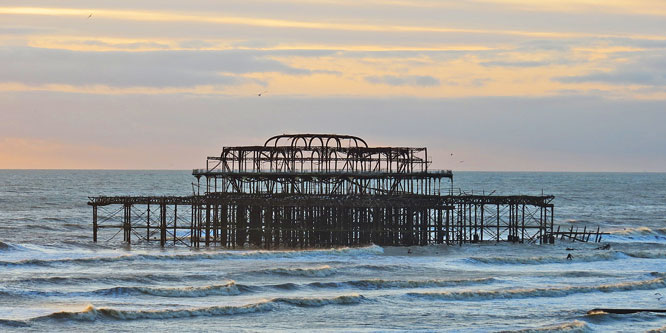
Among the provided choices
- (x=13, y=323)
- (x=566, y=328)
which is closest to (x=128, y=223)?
(x=13, y=323)

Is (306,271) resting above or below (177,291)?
above

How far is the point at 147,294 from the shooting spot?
50.6m

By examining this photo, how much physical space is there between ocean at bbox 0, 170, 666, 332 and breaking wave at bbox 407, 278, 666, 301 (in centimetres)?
10

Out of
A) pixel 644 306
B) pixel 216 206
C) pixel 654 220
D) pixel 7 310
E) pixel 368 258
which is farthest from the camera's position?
pixel 654 220

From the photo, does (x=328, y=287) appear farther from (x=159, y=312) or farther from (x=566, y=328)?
(x=566, y=328)

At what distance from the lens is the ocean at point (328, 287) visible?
146 feet

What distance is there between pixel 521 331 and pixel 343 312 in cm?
824

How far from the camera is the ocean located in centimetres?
4438

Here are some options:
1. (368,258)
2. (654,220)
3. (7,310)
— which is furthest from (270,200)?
(654,220)

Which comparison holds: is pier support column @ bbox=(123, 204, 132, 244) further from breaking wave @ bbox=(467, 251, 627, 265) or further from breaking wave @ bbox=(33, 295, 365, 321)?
breaking wave @ bbox=(33, 295, 365, 321)

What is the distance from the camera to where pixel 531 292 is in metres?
52.1

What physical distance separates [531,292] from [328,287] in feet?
33.0

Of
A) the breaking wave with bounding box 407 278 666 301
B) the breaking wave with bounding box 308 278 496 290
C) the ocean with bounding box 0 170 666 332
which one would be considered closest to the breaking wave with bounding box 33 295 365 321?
the ocean with bounding box 0 170 666 332

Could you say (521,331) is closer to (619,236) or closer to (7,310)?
(7,310)
